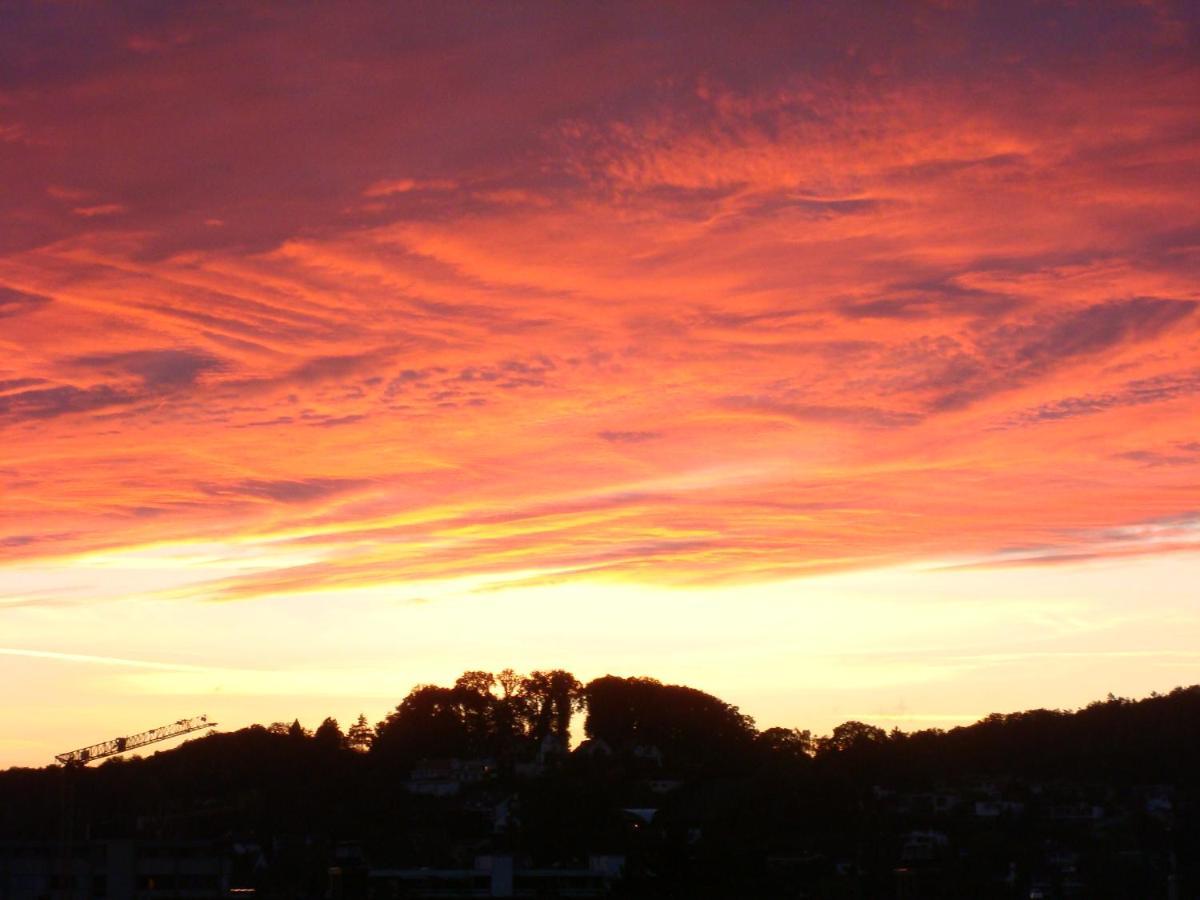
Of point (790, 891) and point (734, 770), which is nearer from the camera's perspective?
point (790, 891)

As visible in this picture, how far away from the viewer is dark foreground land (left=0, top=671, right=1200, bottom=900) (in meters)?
58.9

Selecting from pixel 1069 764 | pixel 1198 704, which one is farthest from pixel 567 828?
pixel 1198 704

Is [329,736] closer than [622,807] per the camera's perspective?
No

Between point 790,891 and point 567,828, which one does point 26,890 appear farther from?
point 567,828

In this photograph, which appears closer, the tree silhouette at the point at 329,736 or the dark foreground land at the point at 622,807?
the dark foreground land at the point at 622,807

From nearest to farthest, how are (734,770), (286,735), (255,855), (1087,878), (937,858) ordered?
(1087,878), (937,858), (255,855), (734,770), (286,735)

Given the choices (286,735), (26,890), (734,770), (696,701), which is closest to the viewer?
(26,890)

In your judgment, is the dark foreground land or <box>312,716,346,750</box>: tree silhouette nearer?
the dark foreground land

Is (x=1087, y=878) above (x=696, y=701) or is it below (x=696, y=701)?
below

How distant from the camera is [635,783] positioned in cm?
11638

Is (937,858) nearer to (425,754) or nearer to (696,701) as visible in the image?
(696,701)

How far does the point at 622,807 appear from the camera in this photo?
332 ft

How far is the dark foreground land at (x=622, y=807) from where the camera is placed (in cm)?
5894

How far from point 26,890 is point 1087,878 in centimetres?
5076
